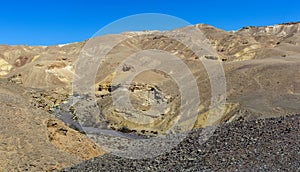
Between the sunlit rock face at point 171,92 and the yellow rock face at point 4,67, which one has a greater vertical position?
the yellow rock face at point 4,67

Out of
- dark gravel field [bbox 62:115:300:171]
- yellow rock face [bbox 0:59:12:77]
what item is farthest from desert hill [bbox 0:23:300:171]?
dark gravel field [bbox 62:115:300:171]

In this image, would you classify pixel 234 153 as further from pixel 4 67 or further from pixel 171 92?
pixel 4 67

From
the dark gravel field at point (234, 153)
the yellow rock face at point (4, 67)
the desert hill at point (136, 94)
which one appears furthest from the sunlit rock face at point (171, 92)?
the yellow rock face at point (4, 67)

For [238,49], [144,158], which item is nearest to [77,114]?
[144,158]

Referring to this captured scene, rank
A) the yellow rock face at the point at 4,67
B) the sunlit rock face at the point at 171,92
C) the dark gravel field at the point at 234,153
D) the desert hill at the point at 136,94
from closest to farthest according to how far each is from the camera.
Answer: the dark gravel field at the point at 234,153, the desert hill at the point at 136,94, the sunlit rock face at the point at 171,92, the yellow rock face at the point at 4,67

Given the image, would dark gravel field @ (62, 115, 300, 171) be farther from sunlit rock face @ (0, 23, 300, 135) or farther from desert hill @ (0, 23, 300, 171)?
sunlit rock face @ (0, 23, 300, 135)

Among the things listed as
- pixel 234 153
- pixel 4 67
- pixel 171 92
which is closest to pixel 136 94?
pixel 171 92

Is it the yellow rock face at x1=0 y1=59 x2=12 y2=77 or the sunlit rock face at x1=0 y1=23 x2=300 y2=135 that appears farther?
the yellow rock face at x1=0 y1=59 x2=12 y2=77

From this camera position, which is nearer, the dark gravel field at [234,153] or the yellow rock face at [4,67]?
the dark gravel field at [234,153]

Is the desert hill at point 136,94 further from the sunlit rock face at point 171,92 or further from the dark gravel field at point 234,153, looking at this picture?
the dark gravel field at point 234,153
